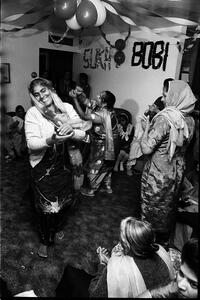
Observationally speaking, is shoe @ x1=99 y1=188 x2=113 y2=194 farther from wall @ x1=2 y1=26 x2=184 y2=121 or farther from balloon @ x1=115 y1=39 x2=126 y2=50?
balloon @ x1=115 y1=39 x2=126 y2=50

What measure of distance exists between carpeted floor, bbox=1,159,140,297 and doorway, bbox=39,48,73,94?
253cm

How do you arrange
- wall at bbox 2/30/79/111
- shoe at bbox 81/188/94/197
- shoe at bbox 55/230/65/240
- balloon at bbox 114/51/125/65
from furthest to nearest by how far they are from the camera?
wall at bbox 2/30/79/111, balloon at bbox 114/51/125/65, shoe at bbox 81/188/94/197, shoe at bbox 55/230/65/240

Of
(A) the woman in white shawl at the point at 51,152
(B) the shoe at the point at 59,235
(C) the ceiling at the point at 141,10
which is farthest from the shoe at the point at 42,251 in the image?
(C) the ceiling at the point at 141,10

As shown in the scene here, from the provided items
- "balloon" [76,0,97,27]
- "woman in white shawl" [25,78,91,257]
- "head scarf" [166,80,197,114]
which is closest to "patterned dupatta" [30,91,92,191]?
"woman in white shawl" [25,78,91,257]

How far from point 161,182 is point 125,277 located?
2.61 ft

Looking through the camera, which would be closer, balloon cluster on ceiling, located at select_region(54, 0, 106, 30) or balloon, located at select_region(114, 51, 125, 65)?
balloon cluster on ceiling, located at select_region(54, 0, 106, 30)

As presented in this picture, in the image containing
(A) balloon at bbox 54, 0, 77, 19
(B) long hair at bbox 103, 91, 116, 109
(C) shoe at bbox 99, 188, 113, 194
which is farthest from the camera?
(C) shoe at bbox 99, 188, 113, 194

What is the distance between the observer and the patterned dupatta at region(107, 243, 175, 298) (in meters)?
0.99

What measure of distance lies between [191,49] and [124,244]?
2.94 metres

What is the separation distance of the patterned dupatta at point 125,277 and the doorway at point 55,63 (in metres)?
4.20

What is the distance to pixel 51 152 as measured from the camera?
1.64m

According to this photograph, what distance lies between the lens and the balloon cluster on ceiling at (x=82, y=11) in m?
2.30

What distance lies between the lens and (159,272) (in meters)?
1.05

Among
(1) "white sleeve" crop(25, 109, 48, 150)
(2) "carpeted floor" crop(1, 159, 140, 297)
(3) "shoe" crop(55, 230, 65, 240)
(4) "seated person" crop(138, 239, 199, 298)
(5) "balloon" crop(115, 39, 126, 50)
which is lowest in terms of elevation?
(2) "carpeted floor" crop(1, 159, 140, 297)
